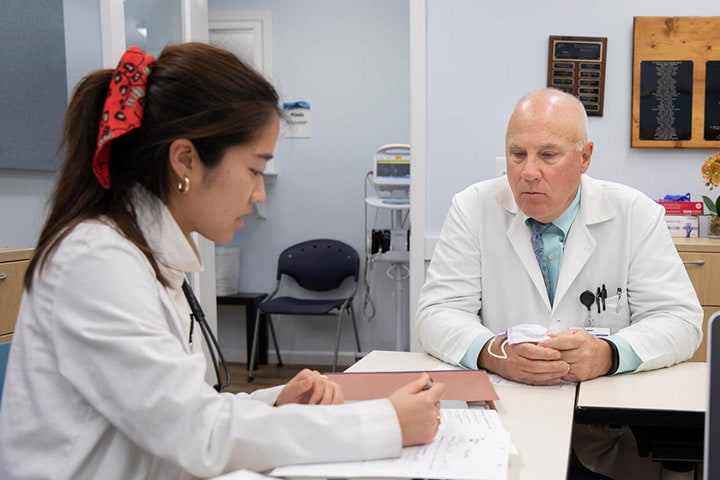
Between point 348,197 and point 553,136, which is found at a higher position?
point 553,136

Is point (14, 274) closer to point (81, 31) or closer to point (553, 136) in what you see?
point (81, 31)

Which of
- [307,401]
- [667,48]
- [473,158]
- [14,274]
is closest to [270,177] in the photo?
[473,158]

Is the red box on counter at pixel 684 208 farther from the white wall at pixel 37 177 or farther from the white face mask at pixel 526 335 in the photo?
the white wall at pixel 37 177

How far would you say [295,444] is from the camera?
804 millimetres

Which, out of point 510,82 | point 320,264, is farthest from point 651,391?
point 320,264

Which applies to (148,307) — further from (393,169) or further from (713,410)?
(393,169)

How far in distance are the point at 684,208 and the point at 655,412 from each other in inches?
→ 83.3

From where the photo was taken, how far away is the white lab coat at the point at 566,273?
155cm

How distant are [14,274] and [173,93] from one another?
6.28ft

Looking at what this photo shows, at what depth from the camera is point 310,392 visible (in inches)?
41.7

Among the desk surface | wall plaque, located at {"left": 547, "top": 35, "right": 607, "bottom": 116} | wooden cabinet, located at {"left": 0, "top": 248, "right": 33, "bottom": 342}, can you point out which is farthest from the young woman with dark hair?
wall plaque, located at {"left": 547, "top": 35, "right": 607, "bottom": 116}

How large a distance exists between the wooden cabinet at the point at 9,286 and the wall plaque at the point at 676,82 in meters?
2.76

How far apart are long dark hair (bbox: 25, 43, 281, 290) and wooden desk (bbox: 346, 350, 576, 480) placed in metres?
0.60

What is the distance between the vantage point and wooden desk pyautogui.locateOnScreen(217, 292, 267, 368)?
14.2 feet
